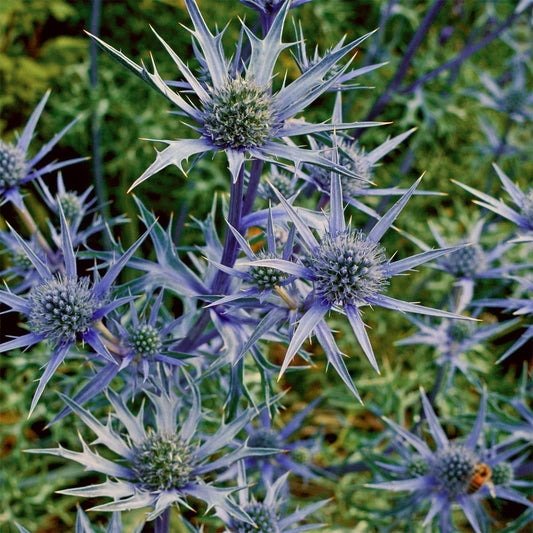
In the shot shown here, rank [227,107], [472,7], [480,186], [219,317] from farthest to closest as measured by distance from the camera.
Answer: [480,186] → [472,7] → [219,317] → [227,107]

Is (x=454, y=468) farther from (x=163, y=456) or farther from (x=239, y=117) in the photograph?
(x=239, y=117)

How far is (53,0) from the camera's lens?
130 inches

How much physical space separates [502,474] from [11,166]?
2.06 metres

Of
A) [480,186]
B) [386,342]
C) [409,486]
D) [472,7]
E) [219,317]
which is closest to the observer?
[219,317]

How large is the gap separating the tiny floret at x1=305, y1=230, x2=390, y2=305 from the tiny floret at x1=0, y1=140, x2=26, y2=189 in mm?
1016

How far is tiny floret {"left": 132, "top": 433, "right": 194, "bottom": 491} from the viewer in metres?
1.42

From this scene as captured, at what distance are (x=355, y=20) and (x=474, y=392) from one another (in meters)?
3.17

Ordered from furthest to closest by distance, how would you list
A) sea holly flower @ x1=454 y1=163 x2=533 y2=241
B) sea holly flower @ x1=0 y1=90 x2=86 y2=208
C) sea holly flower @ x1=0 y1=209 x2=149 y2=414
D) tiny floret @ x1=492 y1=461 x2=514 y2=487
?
tiny floret @ x1=492 y1=461 x2=514 y2=487 → sea holly flower @ x1=454 y1=163 x2=533 y2=241 → sea holly flower @ x1=0 y1=90 x2=86 y2=208 → sea holly flower @ x1=0 y1=209 x2=149 y2=414

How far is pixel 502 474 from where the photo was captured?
6.51 ft

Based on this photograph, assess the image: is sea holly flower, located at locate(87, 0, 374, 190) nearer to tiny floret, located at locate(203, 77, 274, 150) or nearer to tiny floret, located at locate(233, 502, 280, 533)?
tiny floret, located at locate(203, 77, 274, 150)

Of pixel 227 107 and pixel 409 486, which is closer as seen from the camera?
pixel 227 107

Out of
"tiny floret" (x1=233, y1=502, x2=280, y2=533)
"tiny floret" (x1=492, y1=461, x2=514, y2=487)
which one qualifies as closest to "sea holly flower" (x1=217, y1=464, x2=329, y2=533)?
"tiny floret" (x1=233, y1=502, x2=280, y2=533)

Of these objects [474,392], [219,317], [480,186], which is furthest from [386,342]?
[219,317]

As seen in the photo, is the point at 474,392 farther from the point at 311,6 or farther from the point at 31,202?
the point at 31,202
